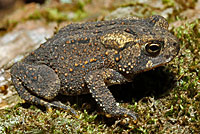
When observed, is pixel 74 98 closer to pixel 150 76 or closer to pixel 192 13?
pixel 150 76

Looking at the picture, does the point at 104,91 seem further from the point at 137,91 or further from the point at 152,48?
the point at 152,48

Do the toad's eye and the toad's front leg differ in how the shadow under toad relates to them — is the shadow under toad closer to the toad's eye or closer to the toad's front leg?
the toad's front leg

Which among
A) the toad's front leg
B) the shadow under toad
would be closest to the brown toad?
the toad's front leg

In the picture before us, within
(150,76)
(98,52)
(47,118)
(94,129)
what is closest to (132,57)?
(98,52)

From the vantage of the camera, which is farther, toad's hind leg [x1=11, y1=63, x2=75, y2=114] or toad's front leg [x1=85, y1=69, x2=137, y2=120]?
toad's hind leg [x1=11, y1=63, x2=75, y2=114]

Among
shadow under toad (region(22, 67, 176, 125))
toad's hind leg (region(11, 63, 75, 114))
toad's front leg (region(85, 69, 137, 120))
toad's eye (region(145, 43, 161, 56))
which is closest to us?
toad's eye (region(145, 43, 161, 56))

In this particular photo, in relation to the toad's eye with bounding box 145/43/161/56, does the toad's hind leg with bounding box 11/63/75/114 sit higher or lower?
lower

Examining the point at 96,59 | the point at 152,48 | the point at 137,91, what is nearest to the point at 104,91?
the point at 96,59
